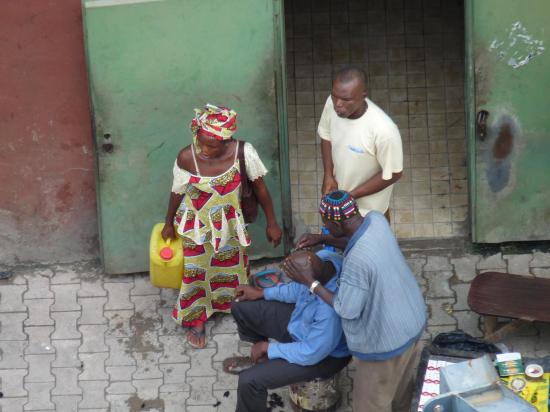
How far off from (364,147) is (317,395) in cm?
150

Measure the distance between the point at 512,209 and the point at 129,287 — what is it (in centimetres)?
270

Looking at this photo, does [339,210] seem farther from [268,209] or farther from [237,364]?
[237,364]

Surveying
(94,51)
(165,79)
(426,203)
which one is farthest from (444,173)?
(94,51)

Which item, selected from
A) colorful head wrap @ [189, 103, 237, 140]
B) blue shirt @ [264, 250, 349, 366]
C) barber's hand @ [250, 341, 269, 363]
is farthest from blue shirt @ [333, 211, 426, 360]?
colorful head wrap @ [189, 103, 237, 140]

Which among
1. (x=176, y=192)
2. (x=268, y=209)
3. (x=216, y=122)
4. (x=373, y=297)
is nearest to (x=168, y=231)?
(x=176, y=192)

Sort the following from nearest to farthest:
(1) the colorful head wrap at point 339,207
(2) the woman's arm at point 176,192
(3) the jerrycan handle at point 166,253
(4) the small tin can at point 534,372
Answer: (4) the small tin can at point 534,372 → (1) the colorful head wrap at point 339,207 → (2) the woman's arm at point 176,192 → (3) the jerrycan handle at point 166,253

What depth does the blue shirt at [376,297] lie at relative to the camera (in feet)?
16.4

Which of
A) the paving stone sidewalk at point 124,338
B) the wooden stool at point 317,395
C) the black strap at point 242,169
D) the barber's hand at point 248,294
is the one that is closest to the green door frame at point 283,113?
the black strap at point 242,169

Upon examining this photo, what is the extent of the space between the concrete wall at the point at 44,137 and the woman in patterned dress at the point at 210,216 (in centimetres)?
97

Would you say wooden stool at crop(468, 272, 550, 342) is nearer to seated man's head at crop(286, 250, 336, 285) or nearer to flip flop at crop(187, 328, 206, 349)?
seated man's head at crop(286, 250, 336, 285)

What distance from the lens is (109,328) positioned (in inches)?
260

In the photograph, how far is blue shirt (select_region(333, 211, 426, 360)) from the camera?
5008 mm

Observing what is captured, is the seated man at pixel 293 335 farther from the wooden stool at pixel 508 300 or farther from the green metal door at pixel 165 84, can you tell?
the green metal door at pixel 165 84

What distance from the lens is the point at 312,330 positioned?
5355 mm
